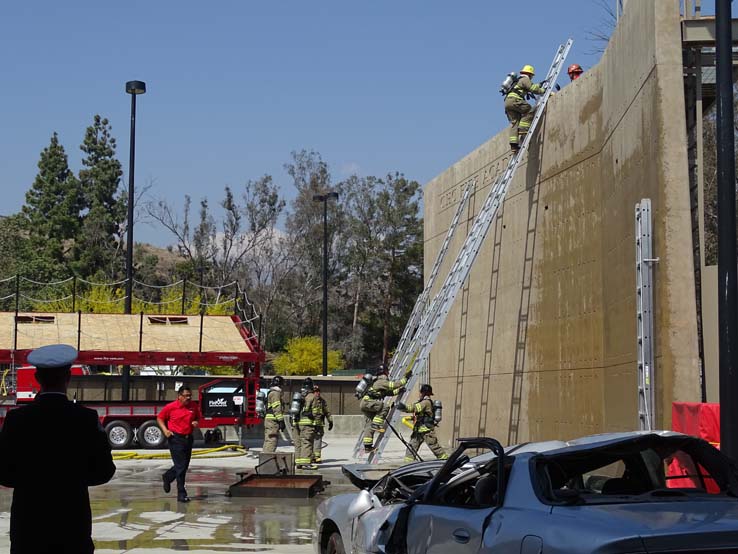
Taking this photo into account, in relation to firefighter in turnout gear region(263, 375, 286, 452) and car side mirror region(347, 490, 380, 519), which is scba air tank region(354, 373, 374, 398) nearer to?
firefighter in turnout gear region(263, 375, 286, 452)

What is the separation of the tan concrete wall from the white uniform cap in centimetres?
879

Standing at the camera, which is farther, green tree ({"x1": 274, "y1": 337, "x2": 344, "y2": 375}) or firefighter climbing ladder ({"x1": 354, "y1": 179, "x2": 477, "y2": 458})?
green tree ({"x1": 274, "y1": 337, "x2": 344, "y2": 375})

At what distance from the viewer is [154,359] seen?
25594 mm

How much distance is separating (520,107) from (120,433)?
1315 cm

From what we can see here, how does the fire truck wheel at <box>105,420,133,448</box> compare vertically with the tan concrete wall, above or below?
below

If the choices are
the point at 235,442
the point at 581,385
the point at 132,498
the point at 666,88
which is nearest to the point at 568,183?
the point at 581,385

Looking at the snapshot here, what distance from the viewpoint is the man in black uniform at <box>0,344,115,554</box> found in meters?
5.07

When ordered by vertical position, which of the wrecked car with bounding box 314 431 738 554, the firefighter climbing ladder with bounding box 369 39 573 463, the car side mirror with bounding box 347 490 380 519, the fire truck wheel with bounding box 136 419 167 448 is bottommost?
the fire truck wheel with bounding box 136 419 167 448

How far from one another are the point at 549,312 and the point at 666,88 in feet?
20.1

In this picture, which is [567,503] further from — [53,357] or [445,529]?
[53,357]

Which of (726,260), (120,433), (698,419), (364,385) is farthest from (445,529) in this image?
(120,433)

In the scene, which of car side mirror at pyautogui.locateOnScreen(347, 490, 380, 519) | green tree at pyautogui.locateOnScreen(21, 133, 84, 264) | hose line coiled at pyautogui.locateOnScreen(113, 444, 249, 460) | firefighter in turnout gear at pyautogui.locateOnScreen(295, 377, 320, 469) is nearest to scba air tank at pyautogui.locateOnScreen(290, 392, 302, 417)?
firefighter in turnout gear at pyautogui.locateOnScreen(295, 377, 320, 469)

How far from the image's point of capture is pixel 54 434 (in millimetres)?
5207

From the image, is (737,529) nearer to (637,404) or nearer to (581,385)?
(637,404)
